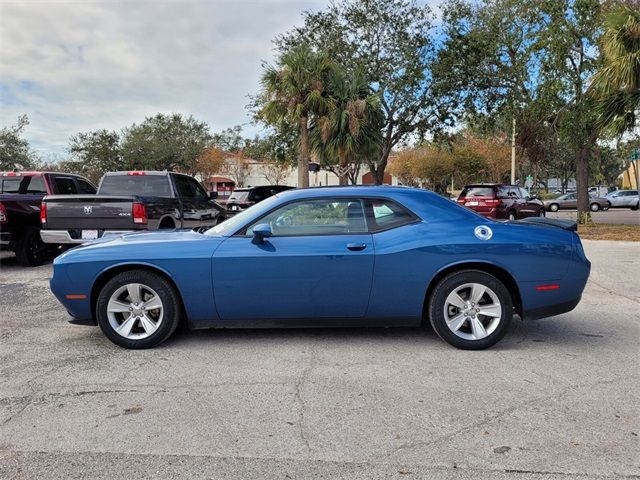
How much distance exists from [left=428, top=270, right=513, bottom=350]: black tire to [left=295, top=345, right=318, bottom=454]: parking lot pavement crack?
3.80ft

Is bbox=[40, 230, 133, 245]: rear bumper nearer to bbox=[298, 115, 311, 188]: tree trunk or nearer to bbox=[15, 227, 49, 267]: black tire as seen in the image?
bbox=[15, 227, 49, 267]: black tire

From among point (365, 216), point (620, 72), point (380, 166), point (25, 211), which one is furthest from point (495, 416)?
point (380, 166)

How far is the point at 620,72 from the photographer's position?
11852 mm

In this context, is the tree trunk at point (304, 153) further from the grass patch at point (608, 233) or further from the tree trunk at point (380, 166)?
the grass patch at point (608, 233)

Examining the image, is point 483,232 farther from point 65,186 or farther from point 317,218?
point 65,186

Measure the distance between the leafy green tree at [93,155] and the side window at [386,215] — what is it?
1483 inches

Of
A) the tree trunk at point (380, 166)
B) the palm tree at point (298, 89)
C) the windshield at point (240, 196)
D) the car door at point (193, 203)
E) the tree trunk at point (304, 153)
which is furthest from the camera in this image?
the tree trunk at point (380, 166)

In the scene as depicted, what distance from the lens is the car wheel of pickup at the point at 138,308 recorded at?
15.9ft

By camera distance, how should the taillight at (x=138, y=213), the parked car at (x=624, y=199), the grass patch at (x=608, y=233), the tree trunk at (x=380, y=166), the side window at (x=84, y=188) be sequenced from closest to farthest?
the taillight at (x=138, y=213) → the side window at (x=84, y=188) → the grass patch at (x=608, y=233) → the tree trunk at (x=380, y=166) → the parked car at (x=624, y=199)

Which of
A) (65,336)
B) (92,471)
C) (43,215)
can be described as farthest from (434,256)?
(43,215)

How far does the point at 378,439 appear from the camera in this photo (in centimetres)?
322

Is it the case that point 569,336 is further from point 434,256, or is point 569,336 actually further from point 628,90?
point 628,90

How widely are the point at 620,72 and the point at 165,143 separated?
3521 centimetres

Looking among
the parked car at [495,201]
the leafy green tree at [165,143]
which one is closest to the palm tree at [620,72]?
the parked car at [495,201]
